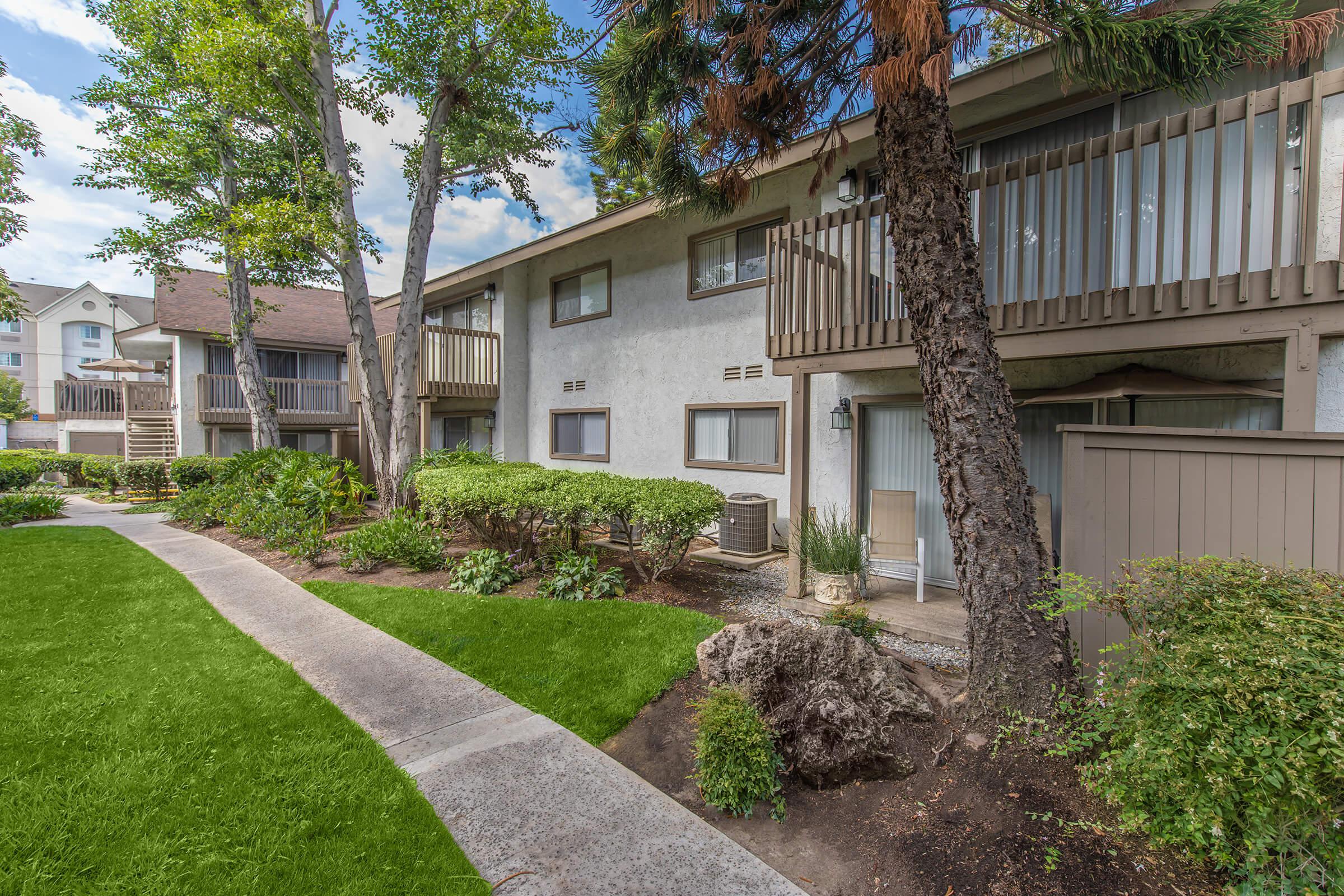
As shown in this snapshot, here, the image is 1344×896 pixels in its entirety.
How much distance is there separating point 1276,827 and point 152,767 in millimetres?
4682

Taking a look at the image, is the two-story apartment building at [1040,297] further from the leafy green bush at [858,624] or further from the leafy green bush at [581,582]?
the leafy green bush at [581,582]

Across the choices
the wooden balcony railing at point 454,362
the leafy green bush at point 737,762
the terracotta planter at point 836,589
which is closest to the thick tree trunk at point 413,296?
the wooden balcony railing at point 454,362

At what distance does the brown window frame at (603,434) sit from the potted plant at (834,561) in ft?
18.9

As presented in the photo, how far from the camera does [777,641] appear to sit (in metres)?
3.53

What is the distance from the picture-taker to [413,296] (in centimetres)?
1017

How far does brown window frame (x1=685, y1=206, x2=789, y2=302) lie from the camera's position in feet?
27.9

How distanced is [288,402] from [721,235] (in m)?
15.2

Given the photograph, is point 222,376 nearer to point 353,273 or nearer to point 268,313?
point 268,313

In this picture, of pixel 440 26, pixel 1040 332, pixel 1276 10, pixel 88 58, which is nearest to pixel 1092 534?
pixel 1040 332

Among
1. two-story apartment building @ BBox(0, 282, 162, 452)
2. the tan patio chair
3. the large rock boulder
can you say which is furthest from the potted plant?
two-story apartment building @ BBox(0, 282, 162, 452)

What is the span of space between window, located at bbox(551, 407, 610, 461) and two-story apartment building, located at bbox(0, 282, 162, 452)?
40.2 metres

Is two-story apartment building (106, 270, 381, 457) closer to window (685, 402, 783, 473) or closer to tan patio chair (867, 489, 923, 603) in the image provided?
window (685, 402, 783, 473)

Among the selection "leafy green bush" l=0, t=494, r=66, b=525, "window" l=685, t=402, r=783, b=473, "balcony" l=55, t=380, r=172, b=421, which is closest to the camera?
"window" l=685, t=402, r=783, b=473

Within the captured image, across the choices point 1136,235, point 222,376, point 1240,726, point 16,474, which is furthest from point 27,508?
point 1136,235
